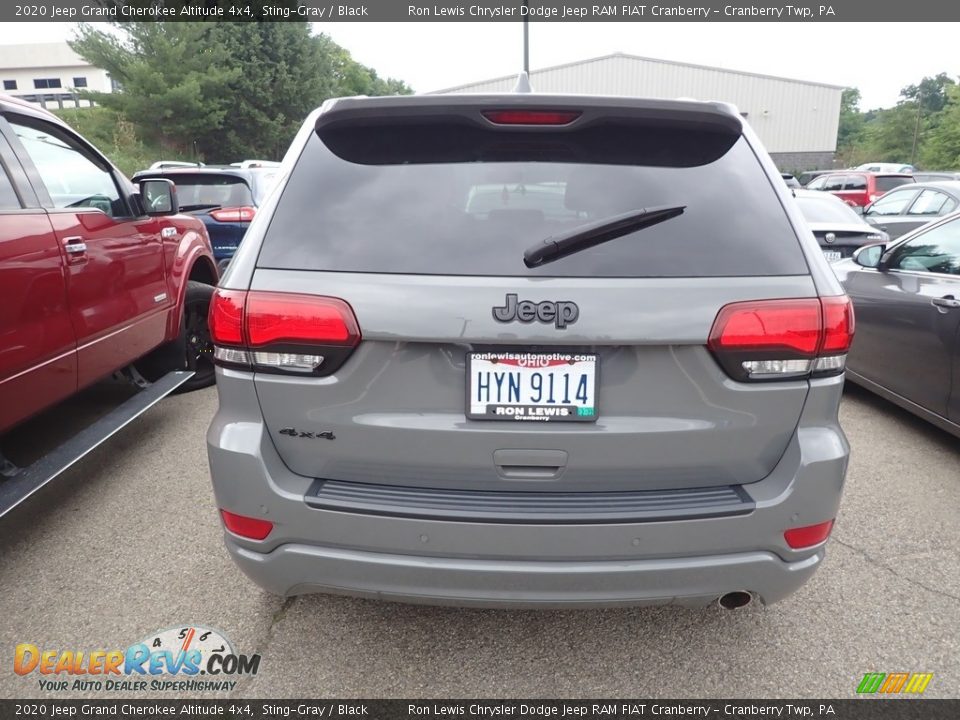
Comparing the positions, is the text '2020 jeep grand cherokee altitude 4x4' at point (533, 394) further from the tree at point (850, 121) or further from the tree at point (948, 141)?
the tree at point (850, 121)

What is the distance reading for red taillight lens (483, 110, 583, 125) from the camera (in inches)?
76.4

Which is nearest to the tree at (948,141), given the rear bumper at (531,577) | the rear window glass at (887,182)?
the rear window glass at (887,182)

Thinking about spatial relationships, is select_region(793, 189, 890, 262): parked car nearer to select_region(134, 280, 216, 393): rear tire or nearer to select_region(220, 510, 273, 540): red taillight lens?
select_region(134, 280, 216, 393): rear tire

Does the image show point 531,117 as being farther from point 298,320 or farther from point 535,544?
point 535,544

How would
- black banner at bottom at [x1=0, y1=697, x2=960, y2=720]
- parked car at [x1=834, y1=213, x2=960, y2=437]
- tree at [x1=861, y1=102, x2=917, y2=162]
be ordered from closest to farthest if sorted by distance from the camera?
black banner at bottom at [x1=0, y1=697, x2=960, y2=720], parked car at [x1=834, y1=213, x2=960, y2=437], tree at [x1=861, y1=102, x2=917, y2=162]

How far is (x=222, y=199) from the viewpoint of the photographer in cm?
729

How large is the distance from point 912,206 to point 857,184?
9.39 metres

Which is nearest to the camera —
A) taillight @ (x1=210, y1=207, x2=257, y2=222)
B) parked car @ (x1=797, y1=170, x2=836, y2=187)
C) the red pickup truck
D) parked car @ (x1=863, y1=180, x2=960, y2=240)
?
the red pickup truck

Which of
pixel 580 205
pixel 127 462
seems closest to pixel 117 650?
pixel 127 462

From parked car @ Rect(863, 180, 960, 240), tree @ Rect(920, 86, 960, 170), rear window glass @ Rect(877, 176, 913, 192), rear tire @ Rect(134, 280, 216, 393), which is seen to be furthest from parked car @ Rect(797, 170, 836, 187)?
tree @ Rect(920, 86, 960, 170)

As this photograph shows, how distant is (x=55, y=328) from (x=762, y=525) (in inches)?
117

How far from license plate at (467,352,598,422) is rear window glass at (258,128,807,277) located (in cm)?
23

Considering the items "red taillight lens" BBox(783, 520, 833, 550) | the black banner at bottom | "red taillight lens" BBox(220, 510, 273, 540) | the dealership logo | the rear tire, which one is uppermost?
"red taillight lens" BBox(220, 510, 273, 540)

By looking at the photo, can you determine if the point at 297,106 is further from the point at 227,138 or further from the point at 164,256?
the point at 164,256
